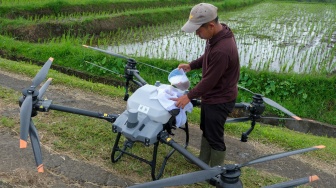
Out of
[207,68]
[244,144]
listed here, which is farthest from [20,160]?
[244,144]

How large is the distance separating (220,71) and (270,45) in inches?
352

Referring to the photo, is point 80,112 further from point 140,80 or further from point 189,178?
point 189,178

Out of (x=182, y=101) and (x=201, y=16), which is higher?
(x=201, y=16)

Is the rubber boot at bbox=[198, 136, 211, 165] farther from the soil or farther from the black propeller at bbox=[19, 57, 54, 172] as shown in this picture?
the black propeller at bbox=[19, 57, 54, 172]

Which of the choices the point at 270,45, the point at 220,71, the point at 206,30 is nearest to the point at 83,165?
the point at 220,71

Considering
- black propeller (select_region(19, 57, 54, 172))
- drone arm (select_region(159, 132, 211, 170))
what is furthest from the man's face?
black propeller (select_region(19, 57, 54, 172))

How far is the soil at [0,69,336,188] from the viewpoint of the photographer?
3607 mm

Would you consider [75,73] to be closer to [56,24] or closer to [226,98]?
[56,24]

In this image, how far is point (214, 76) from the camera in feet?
10.6

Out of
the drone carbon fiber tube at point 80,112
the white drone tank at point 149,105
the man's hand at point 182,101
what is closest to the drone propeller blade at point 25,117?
the drone carbon fiber tube at point 80,112

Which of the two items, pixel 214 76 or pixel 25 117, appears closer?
pixel 25 117

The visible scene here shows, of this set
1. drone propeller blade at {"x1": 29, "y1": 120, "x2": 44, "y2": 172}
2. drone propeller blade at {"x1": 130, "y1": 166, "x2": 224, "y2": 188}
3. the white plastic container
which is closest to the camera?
drone propeller blade at {"x1": 130, "y1": 166, "x2": 224, "y2": 188}

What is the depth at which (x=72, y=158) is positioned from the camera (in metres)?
4.05

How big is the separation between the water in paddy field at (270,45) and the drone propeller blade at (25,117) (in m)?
6.16
